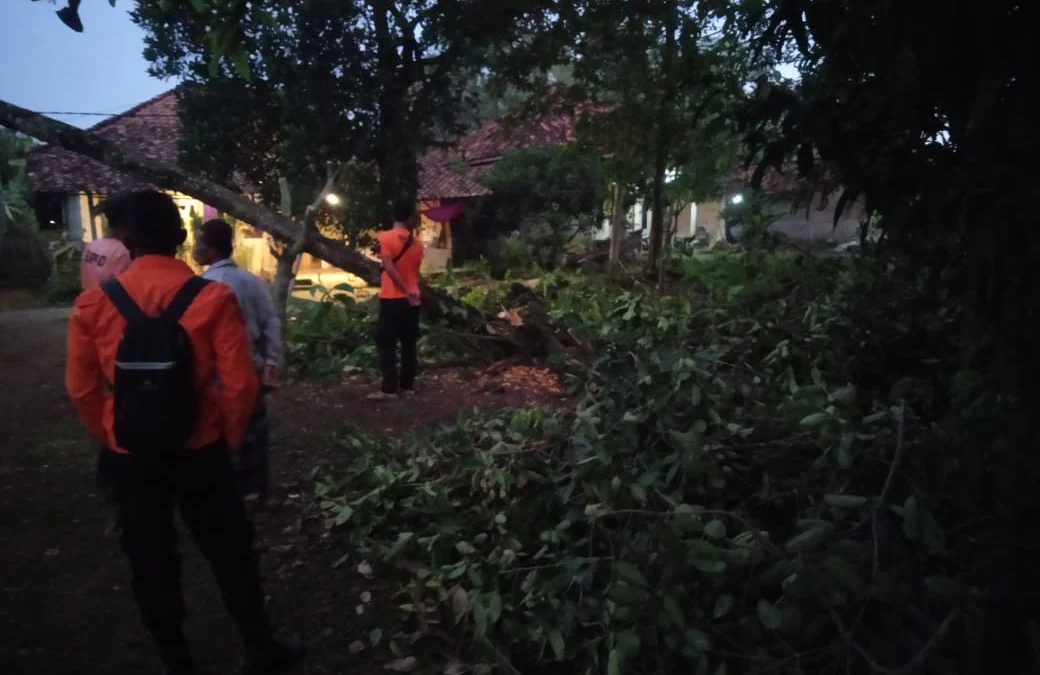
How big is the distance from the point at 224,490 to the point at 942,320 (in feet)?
11.3

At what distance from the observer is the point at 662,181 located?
14.1 metres

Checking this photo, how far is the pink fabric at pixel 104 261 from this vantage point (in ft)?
15.4

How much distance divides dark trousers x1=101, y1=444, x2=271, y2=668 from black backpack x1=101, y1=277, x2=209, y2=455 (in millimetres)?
134

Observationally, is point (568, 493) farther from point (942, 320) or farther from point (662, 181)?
point (662, 181)

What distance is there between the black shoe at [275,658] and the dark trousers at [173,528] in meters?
0.20

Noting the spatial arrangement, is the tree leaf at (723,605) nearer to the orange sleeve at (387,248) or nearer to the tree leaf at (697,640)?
the tree leaf at (697,640)

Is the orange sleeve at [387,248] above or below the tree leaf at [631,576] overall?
above

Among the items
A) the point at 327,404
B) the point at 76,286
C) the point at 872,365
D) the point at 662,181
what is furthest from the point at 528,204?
the point at 872,365

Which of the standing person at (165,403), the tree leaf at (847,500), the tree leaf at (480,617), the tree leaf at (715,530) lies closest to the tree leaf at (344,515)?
the tree leaf at (480,617)

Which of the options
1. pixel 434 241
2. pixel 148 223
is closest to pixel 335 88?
pixel 148 223

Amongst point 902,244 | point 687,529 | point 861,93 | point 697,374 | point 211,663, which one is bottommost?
point 211,663

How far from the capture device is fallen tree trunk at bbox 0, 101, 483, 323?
25.0 feet

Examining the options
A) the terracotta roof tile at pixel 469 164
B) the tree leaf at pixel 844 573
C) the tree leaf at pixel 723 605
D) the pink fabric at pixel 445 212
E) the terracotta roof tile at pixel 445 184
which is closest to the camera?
the tree leaf at pixel 844 573

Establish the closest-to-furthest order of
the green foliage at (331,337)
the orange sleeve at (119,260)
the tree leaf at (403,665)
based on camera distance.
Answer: the tree leaf at (403,665), the orange sleeve at (119,260), the green foliage at (331,337)
